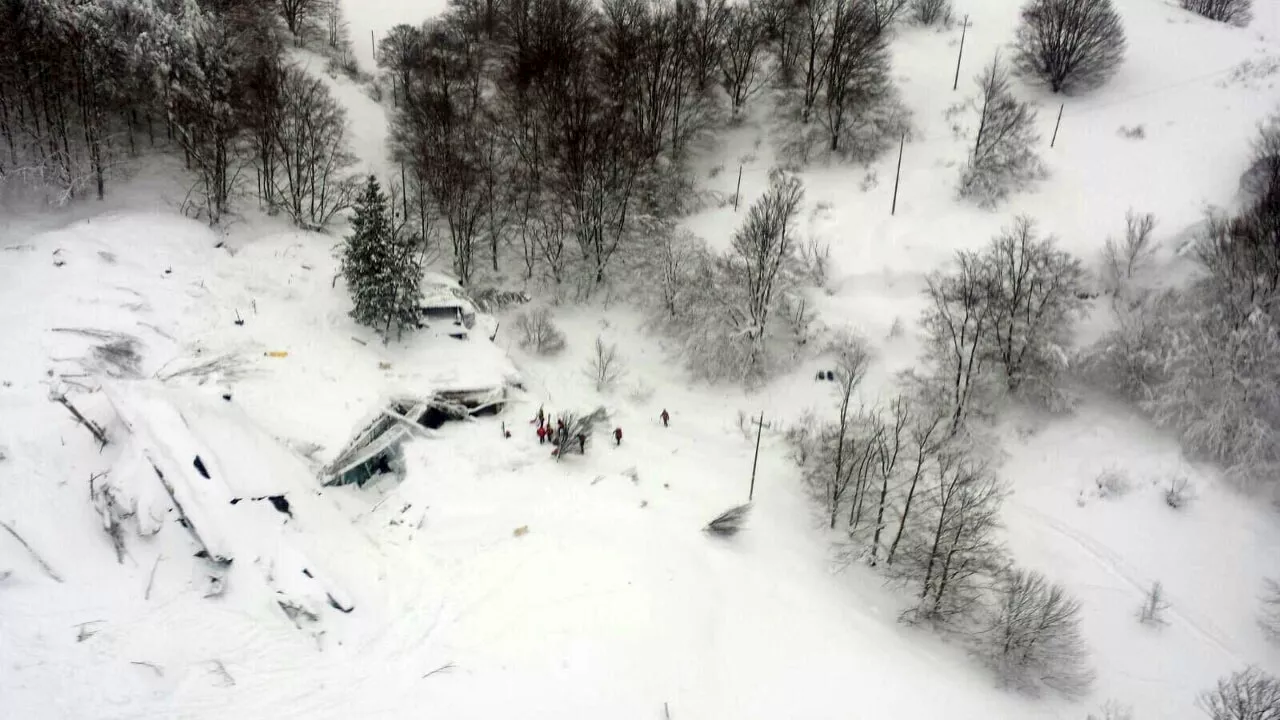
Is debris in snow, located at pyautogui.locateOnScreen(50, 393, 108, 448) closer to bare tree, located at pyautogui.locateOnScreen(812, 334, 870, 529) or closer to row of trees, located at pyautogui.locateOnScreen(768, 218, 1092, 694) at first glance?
bare tree, located at pyautogui.locateOnScreen(812, 334, 870, 529)

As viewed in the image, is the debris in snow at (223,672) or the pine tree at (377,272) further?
the pine tree at (377,272)

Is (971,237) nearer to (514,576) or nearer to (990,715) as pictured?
(990,715)

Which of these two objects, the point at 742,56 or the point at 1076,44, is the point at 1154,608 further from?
the point at 742,56

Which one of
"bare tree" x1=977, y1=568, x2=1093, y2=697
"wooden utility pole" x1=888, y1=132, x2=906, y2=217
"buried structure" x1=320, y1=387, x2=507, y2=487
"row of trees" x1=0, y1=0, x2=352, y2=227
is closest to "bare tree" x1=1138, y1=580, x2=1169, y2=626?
"bare tree" x1=977, y1=568, x2=1093, y2=697

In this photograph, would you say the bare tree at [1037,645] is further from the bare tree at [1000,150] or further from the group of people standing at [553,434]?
the bare tree at [1000,150]

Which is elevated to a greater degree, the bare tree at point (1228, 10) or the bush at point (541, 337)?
the bare tree at point (1228, 10)

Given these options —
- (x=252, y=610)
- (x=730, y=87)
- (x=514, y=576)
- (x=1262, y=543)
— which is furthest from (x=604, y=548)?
(x=730, y=87)

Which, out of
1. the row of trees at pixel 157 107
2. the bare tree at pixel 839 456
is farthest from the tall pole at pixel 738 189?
the row of trees at pixel 157 107
